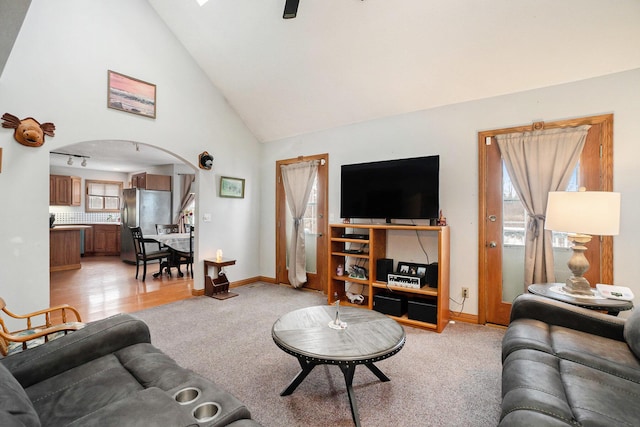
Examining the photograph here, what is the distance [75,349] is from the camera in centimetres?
154

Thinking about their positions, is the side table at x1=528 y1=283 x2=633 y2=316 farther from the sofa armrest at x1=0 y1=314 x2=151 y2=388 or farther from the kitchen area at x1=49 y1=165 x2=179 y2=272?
the kitchen area at x1=49 y1=165 x2=179 y2=272

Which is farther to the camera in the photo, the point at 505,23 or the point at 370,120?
the point at 370,120

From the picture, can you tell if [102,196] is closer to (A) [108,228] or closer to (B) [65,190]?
(B) [65,190]

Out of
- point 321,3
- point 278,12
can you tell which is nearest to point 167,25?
point 278,12

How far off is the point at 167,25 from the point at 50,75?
1.57 m

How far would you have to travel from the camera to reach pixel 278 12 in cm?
316

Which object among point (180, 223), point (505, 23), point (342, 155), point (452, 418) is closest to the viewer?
point (452, 418)

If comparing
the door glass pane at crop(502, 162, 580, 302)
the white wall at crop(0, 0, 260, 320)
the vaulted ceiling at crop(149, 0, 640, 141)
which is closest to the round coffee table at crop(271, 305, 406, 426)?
the door glass pane at crop(502, 162, 580, 302)

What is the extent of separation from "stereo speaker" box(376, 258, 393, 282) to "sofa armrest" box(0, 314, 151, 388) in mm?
2480

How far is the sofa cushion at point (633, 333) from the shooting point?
1565mm

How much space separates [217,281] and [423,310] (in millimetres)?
2955

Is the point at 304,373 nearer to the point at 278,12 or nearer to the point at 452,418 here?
the point at 452,418

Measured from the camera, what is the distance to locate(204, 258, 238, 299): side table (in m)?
4.33

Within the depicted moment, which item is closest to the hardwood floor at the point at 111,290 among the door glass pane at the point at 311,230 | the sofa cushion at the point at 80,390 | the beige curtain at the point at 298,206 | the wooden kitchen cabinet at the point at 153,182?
the beige curtain at the point at 298,206
